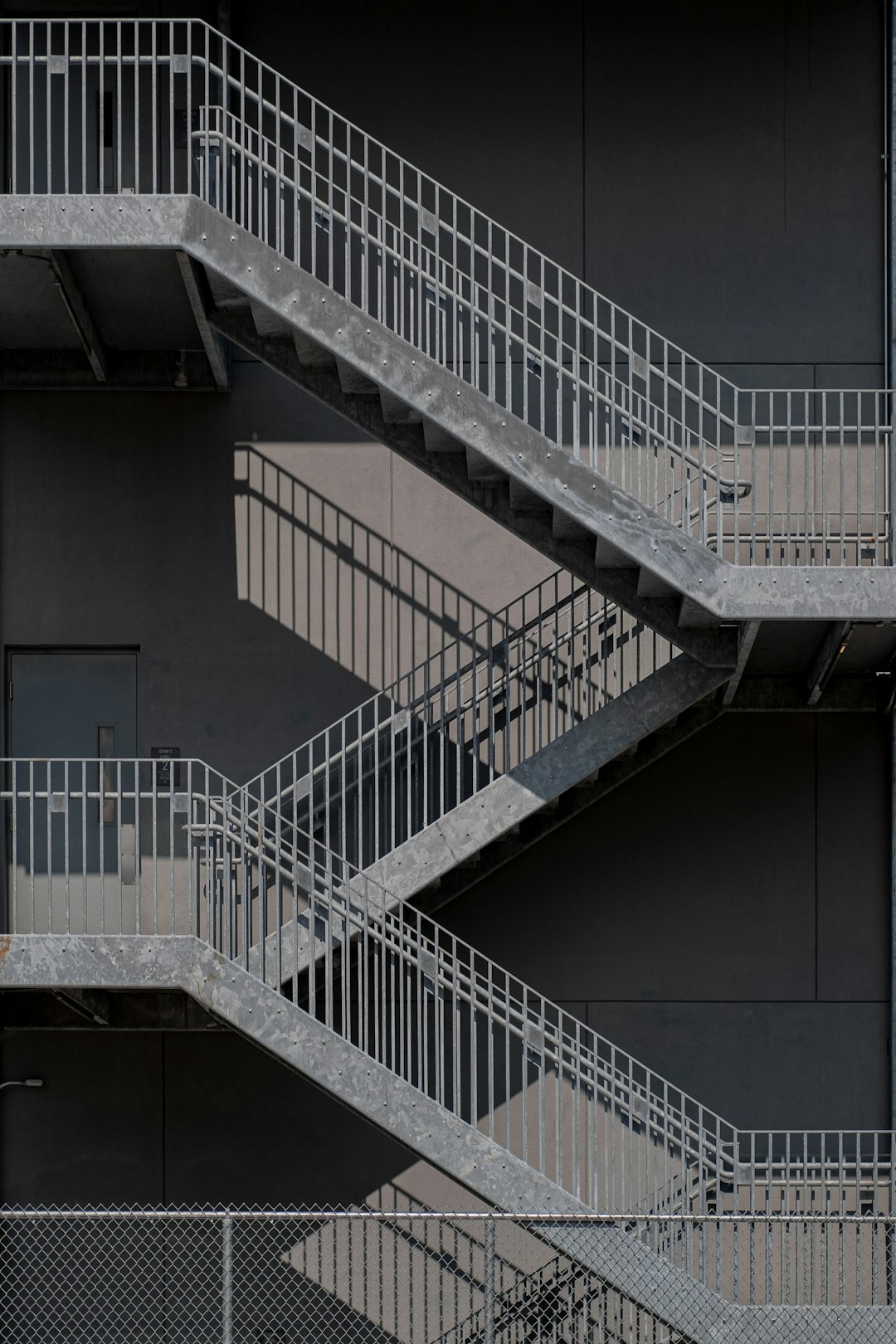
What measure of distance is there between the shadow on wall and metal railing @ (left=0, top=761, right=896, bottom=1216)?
1.62 m

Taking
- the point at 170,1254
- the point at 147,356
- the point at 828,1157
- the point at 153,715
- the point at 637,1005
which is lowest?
the point at 170,1254

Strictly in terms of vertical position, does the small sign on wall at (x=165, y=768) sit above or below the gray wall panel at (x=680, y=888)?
above

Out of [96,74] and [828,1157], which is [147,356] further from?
[828,1157]

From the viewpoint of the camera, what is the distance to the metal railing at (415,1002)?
10670mm

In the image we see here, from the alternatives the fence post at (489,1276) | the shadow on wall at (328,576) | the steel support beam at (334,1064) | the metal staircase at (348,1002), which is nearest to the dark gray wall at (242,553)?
the shadow on wall at (328,576)

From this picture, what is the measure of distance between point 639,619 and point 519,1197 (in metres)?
4.17

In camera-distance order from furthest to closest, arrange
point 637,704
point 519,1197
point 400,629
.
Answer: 1. point 400,629
2. point 637,704
3. point 519,1197

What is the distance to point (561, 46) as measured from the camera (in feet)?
44.0

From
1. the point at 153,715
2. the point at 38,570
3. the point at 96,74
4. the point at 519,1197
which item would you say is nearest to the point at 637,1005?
the point at 519,1197

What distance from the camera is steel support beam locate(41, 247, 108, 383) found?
10.7m

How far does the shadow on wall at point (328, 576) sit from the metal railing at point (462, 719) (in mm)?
445

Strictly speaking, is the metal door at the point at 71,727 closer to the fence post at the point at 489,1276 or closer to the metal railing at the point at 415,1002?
the metal railing at the point at 415,1002

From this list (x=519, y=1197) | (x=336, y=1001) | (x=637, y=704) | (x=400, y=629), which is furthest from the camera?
(x=400, y=629)

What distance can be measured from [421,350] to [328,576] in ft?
9.98
